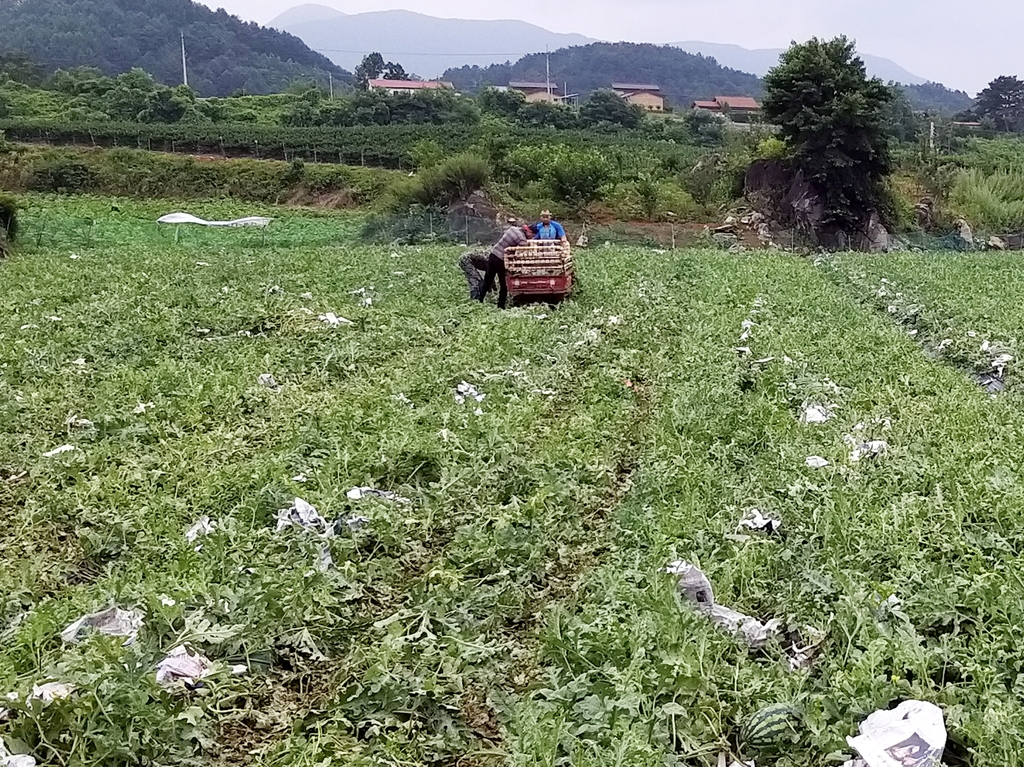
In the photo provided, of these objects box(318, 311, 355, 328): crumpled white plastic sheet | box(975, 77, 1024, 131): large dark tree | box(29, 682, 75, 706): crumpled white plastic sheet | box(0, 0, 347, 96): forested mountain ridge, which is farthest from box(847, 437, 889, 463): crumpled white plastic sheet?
box(0, 0, 347, 96): forested mountain ridge

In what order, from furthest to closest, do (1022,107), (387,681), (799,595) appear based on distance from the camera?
(1022,107) → (799,595) → (387,681)

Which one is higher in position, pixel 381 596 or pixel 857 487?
pixel 857 487

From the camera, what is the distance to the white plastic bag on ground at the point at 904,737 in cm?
296

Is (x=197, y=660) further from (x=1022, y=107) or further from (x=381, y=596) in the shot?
(x=1022, y=107)

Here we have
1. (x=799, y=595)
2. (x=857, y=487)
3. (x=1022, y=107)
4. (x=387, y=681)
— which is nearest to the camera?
(x=387, y=681)

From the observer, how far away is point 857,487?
5195 mm

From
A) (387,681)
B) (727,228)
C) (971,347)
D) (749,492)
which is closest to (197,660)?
(387,681)

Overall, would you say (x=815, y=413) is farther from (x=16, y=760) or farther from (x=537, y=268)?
(x=537, y=268)

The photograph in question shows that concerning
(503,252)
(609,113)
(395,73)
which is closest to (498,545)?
(503,252)

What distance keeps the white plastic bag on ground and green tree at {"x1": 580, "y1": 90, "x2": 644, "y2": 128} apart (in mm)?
70127

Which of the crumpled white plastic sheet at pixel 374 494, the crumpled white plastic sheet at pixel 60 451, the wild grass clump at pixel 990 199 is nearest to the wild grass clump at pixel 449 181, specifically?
the wild grass clump at pixel 990 199

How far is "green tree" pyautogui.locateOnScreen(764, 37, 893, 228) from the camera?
3344cm

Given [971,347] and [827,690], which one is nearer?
[827,690]

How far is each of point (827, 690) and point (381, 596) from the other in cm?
212
